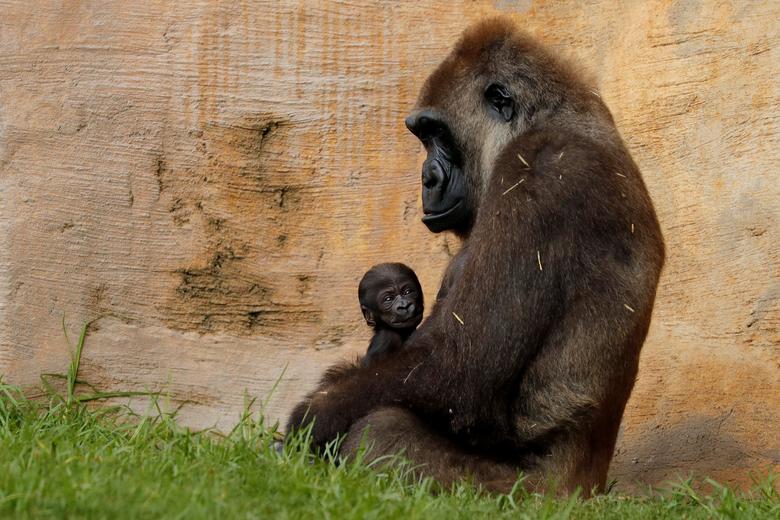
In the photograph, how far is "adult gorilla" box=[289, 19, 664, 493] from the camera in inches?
187

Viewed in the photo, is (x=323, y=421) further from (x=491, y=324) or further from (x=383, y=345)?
(x=491, y=324)

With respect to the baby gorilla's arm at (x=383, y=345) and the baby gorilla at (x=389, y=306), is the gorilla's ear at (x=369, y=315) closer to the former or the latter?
the baby gorilla at (x=389, y=306)

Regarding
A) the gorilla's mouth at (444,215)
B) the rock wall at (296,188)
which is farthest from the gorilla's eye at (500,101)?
the rock wall at (296,188)

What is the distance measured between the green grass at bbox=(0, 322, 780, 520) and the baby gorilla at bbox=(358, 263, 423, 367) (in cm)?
74

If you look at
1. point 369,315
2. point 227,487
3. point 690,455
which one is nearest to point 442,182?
point 369,315

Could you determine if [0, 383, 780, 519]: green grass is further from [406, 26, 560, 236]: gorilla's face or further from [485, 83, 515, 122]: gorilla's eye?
[485, 83, 515, 122]: gorilla's eye

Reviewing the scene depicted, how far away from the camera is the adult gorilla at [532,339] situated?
187 inches

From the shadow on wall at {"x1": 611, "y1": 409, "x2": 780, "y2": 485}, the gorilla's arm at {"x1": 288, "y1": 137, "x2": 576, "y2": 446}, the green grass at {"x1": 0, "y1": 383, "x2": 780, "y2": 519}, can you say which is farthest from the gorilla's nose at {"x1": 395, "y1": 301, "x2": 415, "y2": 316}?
the shadow on wall at {"x1": 611, "y1": 409, "x2": 780, "y2": 485}

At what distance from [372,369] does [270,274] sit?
7.41ft

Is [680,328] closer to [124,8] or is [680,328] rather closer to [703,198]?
[703,198]

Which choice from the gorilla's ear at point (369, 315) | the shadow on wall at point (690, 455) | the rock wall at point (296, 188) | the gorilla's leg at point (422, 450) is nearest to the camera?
the gorilla's leg at point (422, 450)

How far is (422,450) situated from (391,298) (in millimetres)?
1065

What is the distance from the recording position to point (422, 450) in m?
4.75

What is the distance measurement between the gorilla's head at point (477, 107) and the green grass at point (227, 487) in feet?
4.49
